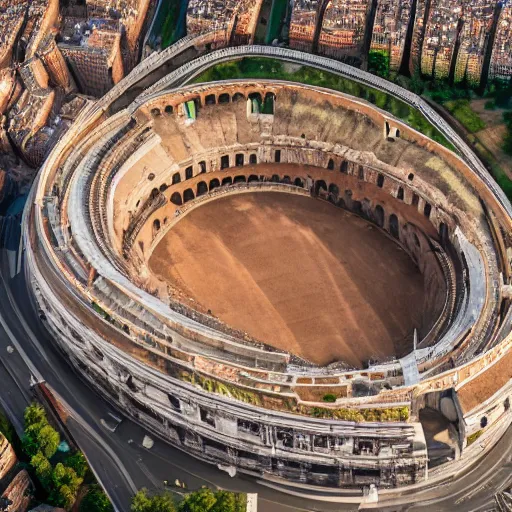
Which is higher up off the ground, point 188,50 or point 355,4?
point 355,4

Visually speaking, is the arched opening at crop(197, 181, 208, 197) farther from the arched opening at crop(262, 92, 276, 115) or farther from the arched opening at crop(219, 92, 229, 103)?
the arched opening at crop(262, 92, 276, 115)

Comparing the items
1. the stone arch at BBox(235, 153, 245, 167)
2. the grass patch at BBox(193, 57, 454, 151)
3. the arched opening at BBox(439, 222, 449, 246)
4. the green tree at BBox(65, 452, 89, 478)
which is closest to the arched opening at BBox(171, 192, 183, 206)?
the stone arch at BBox(235, 153, 245, 167)

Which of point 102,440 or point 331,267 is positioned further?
point 331,267

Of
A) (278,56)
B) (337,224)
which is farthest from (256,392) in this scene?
(278,56)

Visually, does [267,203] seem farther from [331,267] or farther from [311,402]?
[311,402]

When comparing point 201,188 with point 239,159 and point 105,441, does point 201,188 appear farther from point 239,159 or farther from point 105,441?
point 105,441

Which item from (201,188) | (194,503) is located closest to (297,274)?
(201,188)
